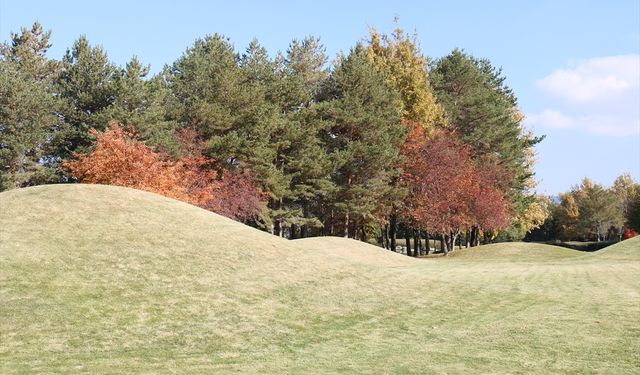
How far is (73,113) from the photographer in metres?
43.5

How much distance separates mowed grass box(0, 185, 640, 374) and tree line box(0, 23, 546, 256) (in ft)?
54.9

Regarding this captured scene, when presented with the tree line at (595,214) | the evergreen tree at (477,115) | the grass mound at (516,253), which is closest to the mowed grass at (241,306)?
the grass mound at (516,253)

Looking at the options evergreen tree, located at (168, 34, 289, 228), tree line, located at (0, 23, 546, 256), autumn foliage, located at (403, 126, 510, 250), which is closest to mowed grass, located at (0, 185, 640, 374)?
tree line, located at (0, 23, 546, 256)

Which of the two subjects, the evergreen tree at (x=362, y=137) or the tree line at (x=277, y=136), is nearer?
the tree line at (x=277, y=136)

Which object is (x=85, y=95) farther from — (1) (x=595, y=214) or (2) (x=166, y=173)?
(1) (x=595, y=214)

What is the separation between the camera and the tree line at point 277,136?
138 feet

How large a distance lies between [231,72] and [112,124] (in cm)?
1309

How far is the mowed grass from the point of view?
10.6 meters

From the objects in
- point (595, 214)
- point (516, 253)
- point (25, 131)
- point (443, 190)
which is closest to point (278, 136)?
point (443, 190)

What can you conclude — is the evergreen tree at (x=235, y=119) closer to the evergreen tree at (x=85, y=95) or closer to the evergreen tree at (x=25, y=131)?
the evergreen tree at (x=85, y=95)

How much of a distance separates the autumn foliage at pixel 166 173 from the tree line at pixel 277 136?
0.12 metres

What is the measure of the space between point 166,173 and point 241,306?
81.0ft

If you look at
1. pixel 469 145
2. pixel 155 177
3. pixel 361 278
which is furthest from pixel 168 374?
A: pixel 469 145

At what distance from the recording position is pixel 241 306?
14.9 metres
